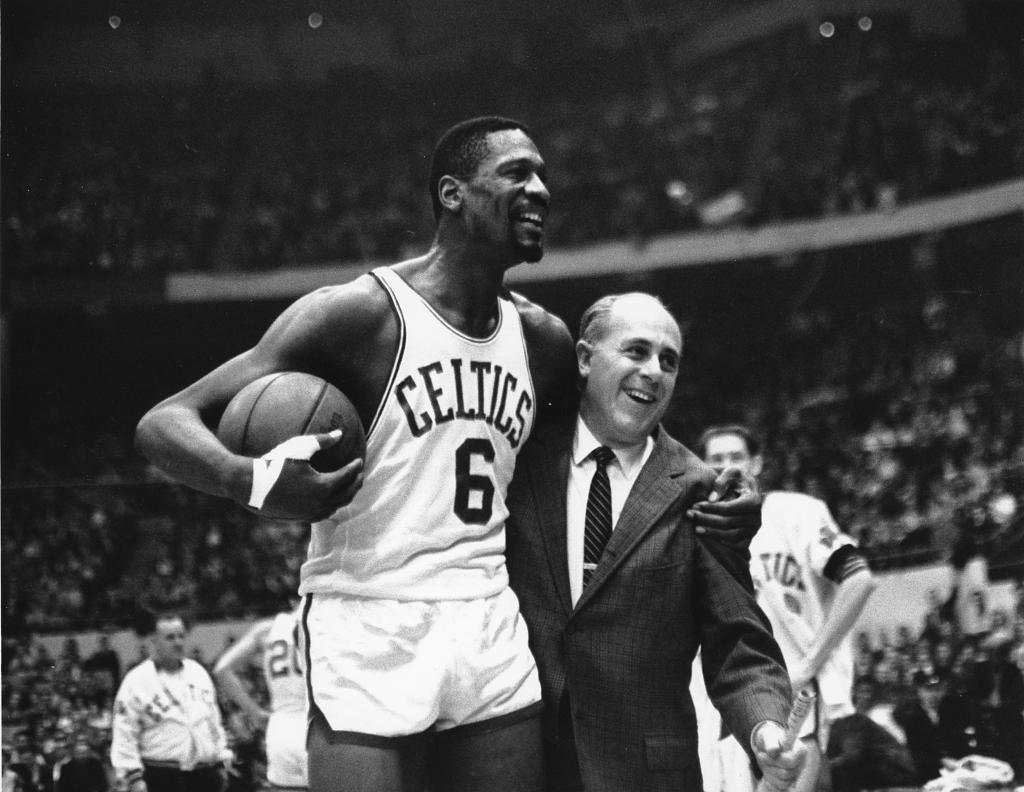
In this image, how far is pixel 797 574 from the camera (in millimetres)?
4988

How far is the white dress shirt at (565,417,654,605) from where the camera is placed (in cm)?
278

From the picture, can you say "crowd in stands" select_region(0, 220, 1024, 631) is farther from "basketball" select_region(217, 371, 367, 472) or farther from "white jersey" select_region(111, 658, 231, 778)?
"basketball" select_region(217, 371, 367, 472)

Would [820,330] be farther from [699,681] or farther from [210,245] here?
[699,681]

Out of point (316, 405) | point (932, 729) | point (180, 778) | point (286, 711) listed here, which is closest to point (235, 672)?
point (180, 778)

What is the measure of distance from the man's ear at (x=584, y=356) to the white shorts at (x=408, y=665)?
0.61 metres

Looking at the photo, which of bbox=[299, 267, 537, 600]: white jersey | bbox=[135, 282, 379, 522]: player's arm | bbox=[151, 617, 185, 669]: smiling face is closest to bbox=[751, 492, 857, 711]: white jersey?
bbox=[299, 267, 537, 600]: white jersey

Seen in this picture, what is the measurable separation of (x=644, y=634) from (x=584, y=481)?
14.2 inches

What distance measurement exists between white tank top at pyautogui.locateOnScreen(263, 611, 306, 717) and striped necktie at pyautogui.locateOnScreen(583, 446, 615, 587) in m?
2.92

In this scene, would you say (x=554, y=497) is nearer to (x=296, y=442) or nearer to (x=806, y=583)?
(x=296, y=442)

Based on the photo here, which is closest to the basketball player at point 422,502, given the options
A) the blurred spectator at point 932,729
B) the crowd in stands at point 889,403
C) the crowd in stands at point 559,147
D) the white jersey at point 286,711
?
the white jersey at point 286,711

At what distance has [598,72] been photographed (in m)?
17.1

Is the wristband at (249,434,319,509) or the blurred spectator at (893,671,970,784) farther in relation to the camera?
the blurred spectator at (893,671,970,784)

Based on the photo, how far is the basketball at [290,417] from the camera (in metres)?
2.35

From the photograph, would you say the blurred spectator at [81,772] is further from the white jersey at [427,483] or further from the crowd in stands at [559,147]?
the crowd in stands at [559,147]
